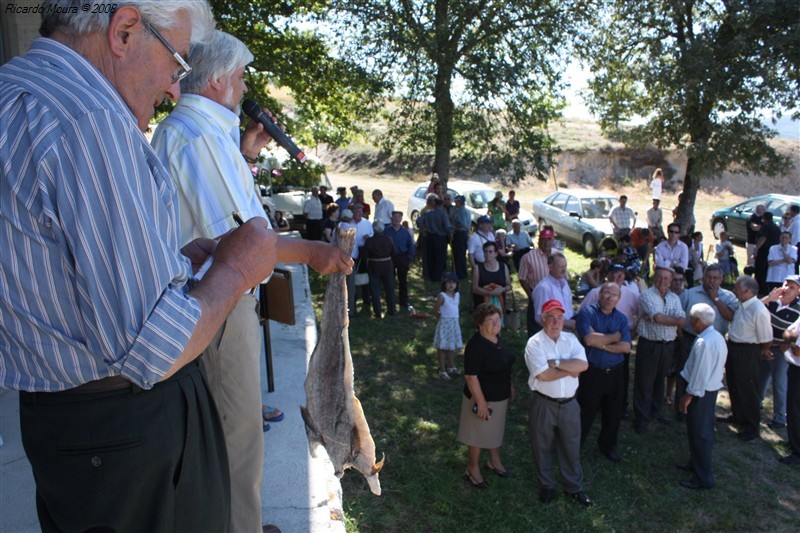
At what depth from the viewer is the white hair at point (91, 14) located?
141cm

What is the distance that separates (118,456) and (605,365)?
6.37 meters

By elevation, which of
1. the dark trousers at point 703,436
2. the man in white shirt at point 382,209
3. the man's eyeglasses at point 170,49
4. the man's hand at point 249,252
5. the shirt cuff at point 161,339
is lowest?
the dark trousers at point 703,436

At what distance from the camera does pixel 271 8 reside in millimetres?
11938

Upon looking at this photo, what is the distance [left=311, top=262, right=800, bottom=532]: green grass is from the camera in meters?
5.75

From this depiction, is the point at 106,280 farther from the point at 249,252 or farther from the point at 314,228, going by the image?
the point at 314,228

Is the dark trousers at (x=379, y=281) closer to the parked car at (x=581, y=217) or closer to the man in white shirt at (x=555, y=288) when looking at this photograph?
the man in white shirt at (x=555, y=288)

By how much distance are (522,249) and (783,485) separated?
8.29 m

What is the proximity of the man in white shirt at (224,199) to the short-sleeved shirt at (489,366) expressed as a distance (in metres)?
4.05

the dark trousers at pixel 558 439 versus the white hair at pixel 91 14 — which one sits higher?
the white hair at pixel 91 14

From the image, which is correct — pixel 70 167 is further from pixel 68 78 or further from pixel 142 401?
pixel 142 401

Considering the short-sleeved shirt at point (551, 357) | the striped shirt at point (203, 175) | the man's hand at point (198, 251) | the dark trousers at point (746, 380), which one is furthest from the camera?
the dark trousers at point (746, 380)

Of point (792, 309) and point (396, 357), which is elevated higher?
point (792, 309)

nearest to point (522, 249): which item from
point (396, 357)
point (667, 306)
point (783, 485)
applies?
point (396, 357)

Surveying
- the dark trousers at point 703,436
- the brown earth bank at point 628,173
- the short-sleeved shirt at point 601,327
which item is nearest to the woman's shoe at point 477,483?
the short-sleeved shirt at point 601,327
